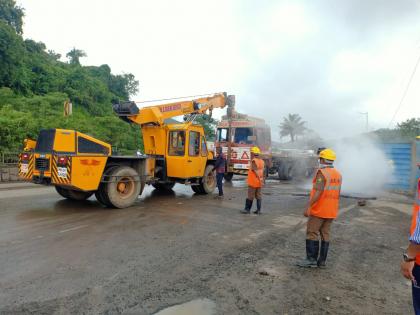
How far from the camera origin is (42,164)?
7.58 metres

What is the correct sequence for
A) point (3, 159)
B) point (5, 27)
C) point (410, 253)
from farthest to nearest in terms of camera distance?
point (5, 27), point (3, 159), point (410, 253)

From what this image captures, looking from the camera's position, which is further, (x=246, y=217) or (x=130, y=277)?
(x=246, y=217)

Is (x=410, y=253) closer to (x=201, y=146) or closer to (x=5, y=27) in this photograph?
(x=201, y=146)

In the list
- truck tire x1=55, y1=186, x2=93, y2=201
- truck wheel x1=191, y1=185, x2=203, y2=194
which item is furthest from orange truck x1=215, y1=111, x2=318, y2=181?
truck tire x1=55, y1=186, x2=93, y2=201

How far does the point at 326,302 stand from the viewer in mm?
3604

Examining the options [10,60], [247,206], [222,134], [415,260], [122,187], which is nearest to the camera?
[415,260]

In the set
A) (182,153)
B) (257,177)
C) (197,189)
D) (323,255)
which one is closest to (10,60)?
(197,189)

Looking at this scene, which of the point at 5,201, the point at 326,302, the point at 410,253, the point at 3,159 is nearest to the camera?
the point at 410,253

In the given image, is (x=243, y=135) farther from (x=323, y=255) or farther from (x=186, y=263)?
(x=186, y=263)

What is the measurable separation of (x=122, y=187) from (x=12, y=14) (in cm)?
3673

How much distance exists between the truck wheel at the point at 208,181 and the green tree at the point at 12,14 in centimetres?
3394

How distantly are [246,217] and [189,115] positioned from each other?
4.50 m

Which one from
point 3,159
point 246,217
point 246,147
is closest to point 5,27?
point 3,159

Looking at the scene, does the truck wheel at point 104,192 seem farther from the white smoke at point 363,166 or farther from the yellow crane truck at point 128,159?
the white smoke at point 363,166
